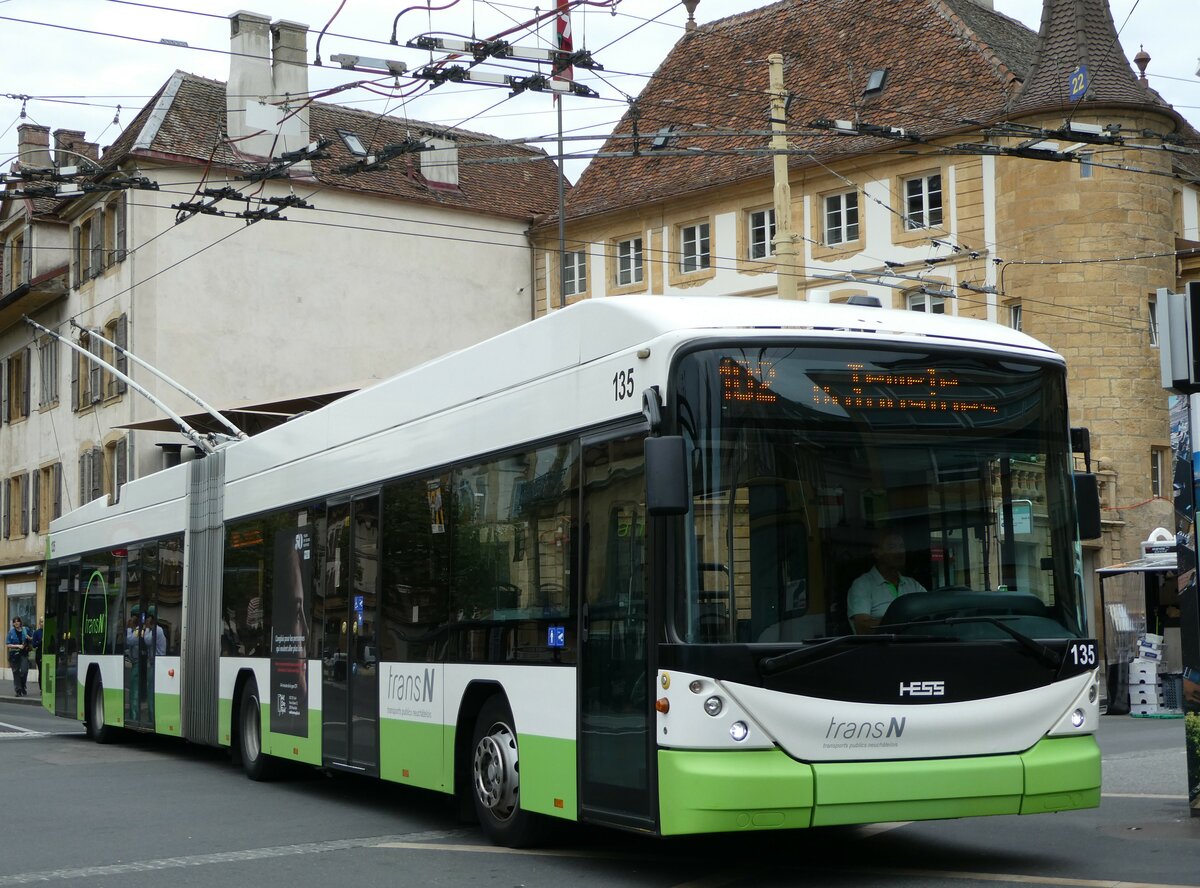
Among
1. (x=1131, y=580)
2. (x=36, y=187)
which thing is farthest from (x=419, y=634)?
(x=1131, y=580)

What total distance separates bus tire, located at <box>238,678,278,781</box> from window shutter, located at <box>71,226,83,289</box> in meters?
31.6

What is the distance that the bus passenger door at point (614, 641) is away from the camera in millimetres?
8422

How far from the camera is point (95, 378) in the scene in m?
44.1

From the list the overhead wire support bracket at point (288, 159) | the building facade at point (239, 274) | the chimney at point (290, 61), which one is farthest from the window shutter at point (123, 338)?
the overhead wire support bracket at point (288, 159)

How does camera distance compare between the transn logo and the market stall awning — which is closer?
the transn logo

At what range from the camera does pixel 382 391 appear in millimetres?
12680

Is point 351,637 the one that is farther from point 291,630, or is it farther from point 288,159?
point 288,159

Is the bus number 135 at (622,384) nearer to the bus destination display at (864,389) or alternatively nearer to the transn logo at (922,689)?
the bus destination display at (864,389)

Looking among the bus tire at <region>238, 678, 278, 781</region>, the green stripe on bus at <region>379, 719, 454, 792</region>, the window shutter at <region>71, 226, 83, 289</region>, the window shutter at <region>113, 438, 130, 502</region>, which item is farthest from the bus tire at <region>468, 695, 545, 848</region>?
the window shutter at <region>71, 226, 83, 289</region>

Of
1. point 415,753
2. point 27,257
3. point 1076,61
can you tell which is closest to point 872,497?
point 415,753

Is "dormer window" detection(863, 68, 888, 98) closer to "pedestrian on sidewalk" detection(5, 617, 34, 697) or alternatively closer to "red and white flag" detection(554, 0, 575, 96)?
"pedestrian on sidewalk" detection(5, 617, 34, 697)

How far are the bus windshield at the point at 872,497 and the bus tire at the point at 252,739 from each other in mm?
7709

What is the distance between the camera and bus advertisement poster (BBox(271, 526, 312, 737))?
13.7 meters

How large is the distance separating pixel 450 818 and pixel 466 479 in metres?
2.56
